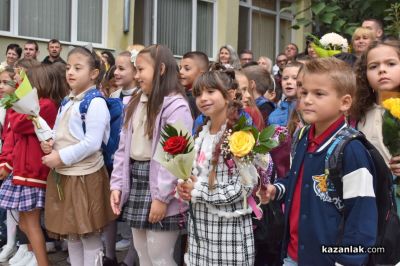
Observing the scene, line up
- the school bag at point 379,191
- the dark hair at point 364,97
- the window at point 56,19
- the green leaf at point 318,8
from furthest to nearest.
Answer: the green leaf at point 318,8 < the window at point 56,19 < the dark hair at point 364,97 < the school bag at point 379,191

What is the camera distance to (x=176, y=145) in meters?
2.97

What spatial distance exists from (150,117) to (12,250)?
2.58 m

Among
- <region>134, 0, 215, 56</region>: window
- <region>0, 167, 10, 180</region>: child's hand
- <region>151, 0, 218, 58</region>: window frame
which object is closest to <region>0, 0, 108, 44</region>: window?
<region>134, 0, 215, 56</region>: window

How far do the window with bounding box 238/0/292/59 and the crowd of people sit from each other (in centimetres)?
970

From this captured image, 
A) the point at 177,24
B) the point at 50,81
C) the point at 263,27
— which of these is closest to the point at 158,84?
the point at 50,81

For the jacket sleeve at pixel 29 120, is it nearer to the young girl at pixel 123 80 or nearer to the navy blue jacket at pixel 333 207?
the young girl at pixel 123 80

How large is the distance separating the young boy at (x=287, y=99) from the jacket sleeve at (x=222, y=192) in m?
1.60

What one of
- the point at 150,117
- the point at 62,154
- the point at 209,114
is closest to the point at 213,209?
the point at 209,114

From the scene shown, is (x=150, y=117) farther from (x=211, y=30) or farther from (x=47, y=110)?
(x=211, y=30)

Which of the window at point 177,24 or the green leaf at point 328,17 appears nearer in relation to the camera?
the green leaf at point 328,17

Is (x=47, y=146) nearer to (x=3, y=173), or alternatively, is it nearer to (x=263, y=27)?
(x=3, y=173)

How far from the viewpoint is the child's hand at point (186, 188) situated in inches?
125

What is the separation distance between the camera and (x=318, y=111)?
8.61ft

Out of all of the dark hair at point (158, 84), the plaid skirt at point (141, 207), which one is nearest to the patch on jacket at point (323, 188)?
the plaid skirt at point (141, 207)
